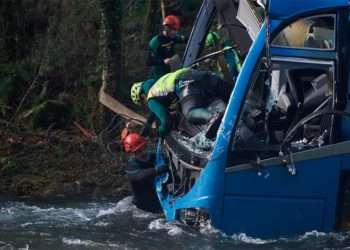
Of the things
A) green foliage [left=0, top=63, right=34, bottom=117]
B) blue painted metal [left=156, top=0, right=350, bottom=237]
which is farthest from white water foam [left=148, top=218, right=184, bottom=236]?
green foliage [left=0, top=63, right=34, bottom=117]

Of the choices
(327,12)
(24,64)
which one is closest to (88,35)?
(24,64)

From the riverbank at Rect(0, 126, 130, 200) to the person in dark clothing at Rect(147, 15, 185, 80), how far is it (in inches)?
52.8

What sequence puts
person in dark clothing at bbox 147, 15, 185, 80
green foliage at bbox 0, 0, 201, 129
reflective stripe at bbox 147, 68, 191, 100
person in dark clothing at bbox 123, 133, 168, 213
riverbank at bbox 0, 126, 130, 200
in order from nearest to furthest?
1. reflective stripe at bbox 147, 68, 191, 100
2. person in dark clothing at bbox 123, 133, 168, 213
3. riverbank at bbox 0, 126, 130, 200
4. person in dark clothing at bbox 147, 15, 185, 80
5. green foliage at bbox 0, 0, 201, 129

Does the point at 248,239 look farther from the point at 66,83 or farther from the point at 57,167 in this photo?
the point at 66,83

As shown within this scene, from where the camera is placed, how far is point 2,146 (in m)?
13.6

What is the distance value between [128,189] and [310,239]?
400 centimetres

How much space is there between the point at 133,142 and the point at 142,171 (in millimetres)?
326

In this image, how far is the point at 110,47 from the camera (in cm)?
1431

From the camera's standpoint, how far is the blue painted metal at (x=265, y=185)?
866cm

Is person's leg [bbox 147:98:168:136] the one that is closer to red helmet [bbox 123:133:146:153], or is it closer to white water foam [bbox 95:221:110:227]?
red helmet [bbox 123:133:146:153]

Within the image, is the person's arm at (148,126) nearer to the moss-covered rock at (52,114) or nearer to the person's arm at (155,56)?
the person's arm at (155,56)

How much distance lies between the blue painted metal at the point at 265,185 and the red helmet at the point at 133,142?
180cm

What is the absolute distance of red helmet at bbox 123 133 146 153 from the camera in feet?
34.1

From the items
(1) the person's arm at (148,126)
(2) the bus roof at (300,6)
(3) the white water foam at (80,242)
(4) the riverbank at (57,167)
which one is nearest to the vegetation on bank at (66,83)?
(4) the riverbank at (57,167)
